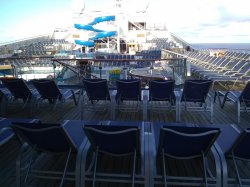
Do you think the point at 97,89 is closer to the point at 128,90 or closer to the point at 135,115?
the point at 128,90

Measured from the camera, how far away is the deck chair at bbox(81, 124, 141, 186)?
1987 mm

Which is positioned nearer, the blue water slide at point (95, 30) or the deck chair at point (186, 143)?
the deck chair at point (186, 143)

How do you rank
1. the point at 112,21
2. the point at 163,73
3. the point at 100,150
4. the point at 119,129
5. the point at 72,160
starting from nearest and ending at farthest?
the point at 119,129, the point at 100,150, the point at 72,160, the point at 163,73, the point at 112,21

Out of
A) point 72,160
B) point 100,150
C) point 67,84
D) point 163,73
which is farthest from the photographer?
point 163,73

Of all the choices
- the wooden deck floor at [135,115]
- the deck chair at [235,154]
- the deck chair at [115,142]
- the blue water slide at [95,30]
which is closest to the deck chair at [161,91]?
the wooden deck floor at [135,115]

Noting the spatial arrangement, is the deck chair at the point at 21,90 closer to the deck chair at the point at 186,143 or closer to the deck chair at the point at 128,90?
the deck chair at the point at 128,90

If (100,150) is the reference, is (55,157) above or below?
below

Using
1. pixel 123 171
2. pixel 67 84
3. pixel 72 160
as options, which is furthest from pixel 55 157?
pixel 67 84

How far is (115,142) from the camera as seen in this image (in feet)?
6.85

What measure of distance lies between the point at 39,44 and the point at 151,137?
99.4ft

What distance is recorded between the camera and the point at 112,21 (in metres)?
32.6

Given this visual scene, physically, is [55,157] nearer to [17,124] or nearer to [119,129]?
[17,124]

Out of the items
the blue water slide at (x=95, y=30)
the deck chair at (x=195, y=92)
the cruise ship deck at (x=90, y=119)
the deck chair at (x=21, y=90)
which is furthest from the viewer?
the blue water slide at (x=95, y=30)

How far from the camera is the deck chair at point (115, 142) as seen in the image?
1987 mm
